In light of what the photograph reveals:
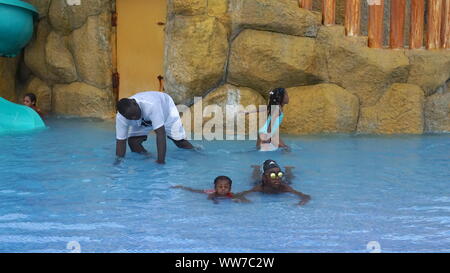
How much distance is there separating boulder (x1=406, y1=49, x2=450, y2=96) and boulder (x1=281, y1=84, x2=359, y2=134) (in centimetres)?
104

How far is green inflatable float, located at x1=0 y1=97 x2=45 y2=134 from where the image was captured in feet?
26.4

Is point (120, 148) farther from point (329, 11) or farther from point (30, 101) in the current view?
point (329, 11)

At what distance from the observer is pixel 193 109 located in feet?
26.0

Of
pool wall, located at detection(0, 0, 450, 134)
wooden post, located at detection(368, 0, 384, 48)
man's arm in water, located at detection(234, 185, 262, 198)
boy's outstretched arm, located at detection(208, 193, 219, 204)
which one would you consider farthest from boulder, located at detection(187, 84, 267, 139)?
boy's outstretched arm, located at detection(208, 193, 219, 204)

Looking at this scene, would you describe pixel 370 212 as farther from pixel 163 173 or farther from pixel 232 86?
pixel 232 86

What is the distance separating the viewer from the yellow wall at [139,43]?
386 inches

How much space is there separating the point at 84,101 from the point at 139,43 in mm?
1466

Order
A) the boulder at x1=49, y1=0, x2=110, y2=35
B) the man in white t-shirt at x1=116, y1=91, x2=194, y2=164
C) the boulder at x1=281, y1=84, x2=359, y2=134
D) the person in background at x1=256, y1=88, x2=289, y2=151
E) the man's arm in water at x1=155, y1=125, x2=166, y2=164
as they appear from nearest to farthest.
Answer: the man in white t-shirt at x1=116, y1=91, x2=194, y2=164
the man's arm in water at x1=155, y1=125, x2=166, y2=164
the person in background at x1=256, y1=88, x2=289, y2=151
the boulder at x1=281, y1=84, x2=359, y2=134
the boulder at x1=49, y1=0, x2=110, y2=35

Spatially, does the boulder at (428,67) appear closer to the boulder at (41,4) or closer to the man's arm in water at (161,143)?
the man's arm in water at (161,143)

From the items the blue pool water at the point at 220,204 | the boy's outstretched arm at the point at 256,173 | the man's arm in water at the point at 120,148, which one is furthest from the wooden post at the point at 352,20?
the man's arm in water at the point at 120,148

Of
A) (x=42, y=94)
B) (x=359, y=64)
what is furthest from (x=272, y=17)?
(x=42, y=94)

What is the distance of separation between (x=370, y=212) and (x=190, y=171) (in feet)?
6.81

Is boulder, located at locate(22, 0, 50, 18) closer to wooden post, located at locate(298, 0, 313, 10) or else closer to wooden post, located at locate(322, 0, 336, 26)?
wooden post, located at locate(298, 0, 313, 10)
